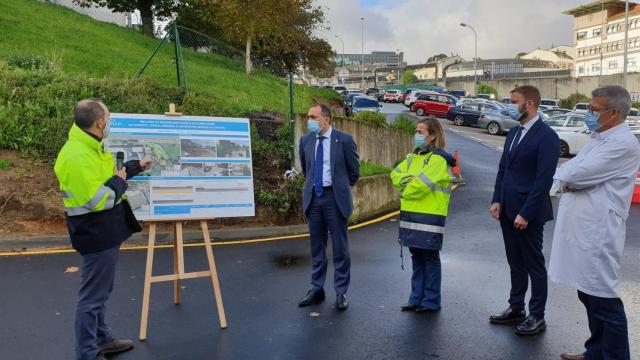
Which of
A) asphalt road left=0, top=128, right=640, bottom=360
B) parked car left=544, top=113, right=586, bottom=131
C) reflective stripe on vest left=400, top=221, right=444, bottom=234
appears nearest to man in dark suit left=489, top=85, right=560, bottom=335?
asphalt road left=0, top=128, right=640, bottom=360

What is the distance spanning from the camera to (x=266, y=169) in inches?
416

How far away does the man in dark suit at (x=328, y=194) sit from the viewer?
5.52 metres

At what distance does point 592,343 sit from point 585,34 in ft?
303

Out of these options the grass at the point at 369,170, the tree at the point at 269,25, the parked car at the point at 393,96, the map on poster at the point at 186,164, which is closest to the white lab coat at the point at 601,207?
the map on poster at the point at 186,164

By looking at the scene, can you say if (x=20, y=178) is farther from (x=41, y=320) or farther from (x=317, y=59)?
(x=317, y=59)

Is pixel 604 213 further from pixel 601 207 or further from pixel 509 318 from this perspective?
pixel 509 318

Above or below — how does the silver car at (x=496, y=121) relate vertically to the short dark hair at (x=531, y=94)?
below

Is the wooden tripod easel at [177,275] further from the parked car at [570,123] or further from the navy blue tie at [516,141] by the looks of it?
the parked car at [570,123]

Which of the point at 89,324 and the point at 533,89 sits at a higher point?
the point at 533,89

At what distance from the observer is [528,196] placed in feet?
15.3

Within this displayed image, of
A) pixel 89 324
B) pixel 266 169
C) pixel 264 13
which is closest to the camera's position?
pixel 89 324

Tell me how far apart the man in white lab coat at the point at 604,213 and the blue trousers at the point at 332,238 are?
7.29 ft

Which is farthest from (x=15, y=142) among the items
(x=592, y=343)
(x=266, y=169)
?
(x=592, y=343)

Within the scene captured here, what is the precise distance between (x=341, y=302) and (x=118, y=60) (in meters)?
14.4
